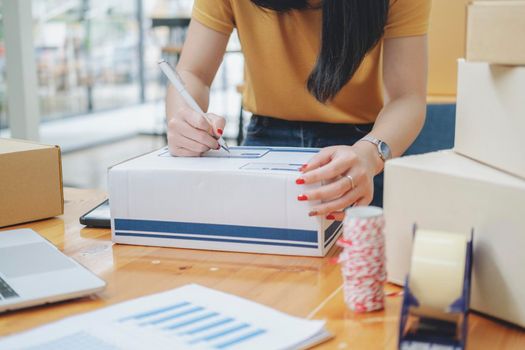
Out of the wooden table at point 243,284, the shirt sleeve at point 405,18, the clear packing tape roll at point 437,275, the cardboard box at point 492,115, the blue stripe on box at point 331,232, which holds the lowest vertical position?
the wooden table at point 243,284

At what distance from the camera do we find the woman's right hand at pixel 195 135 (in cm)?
121

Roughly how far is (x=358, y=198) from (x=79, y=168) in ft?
13.6

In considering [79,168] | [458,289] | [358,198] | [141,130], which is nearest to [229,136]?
[141,130]

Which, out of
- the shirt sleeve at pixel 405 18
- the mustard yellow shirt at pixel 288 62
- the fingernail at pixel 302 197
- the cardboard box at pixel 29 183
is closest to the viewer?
the fingernail at pixel 302 197

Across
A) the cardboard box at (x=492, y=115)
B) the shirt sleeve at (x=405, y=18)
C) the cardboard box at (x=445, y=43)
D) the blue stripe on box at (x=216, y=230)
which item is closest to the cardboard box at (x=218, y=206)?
the blue stripe on box at (x=216, y=230)

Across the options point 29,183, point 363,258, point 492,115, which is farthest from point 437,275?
point 29,183

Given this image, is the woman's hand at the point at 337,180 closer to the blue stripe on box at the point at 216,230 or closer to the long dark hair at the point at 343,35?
the blue stripe on box at the point at 216,230

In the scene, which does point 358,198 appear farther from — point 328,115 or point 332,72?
point 328,115

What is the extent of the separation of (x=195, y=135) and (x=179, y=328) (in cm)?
48

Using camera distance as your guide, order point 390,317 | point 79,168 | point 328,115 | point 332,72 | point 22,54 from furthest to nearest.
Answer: point 79,168 → point 22,54 → point 328,115 → point 332,72 → point 390,317

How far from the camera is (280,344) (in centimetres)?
75

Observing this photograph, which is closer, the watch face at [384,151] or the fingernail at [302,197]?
the fingernail at [302,197]

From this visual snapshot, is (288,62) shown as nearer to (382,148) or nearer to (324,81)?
(324,81)

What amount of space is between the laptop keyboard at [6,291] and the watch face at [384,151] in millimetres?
651
